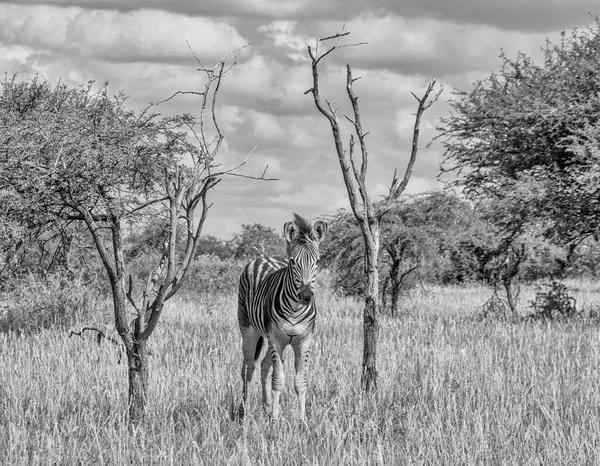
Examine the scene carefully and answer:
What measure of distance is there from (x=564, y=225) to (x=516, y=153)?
242cm

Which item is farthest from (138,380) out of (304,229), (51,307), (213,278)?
(213,278)

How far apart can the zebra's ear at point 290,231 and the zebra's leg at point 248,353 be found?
164 centimetres

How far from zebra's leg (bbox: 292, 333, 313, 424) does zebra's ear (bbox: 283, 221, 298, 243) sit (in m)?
1.05

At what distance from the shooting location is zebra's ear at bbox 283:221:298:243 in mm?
7717

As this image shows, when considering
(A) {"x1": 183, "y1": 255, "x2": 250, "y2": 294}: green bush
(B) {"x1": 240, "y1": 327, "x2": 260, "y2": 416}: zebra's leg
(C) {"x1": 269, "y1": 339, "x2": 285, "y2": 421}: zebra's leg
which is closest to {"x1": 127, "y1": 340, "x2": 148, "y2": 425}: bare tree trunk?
(C) {"x1": 269, "y1": 339, "x2": 285, "y2": 421}: zebra's leg

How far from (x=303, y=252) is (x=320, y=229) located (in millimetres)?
519

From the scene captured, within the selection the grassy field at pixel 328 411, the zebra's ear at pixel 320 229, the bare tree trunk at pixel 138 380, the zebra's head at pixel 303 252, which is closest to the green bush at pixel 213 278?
the grassy field at pixel 328 411

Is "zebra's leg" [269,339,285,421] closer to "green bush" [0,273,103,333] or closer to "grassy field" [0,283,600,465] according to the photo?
"grassy field" [0,283,600,465]

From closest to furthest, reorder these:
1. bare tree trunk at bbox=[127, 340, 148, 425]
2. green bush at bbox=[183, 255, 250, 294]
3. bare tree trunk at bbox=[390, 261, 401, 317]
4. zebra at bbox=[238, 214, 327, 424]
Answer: bare tree trunk at bbox=[127, 340, 148, 425] → zebra at bbox=[238, 214, 327, 424] → bare tree trunk at bbox=[390, 261, 401, 317] → green bush at bbox=[183, 255, 250, 294]

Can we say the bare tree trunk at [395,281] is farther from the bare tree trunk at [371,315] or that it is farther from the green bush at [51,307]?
the bare tree trunk at [371,315]

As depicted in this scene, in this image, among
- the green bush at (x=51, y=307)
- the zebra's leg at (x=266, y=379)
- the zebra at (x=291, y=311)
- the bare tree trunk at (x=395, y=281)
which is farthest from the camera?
the bare tree trunk at (x=395, y=281)

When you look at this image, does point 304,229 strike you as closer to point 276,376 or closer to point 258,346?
point 276,376

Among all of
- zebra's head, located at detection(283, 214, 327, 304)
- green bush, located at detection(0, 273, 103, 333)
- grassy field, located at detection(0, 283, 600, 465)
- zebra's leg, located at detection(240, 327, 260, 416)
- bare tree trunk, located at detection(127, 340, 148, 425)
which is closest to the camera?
grassy field, located at detection(0, 283, 600, 465)

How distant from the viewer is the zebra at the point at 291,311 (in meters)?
7.49
